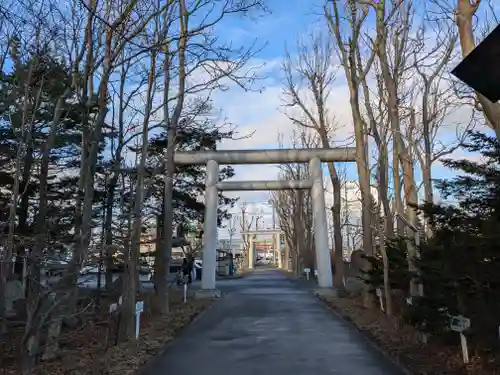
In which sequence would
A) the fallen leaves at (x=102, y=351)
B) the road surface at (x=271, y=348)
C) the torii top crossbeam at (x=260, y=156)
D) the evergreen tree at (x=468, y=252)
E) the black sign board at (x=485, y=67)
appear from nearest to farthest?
the black sign board at (x=485, y=67), the evergreen tree at (x=468, y=252), the fallen leaves at (x=102, y=351), the road surface at (x=271, y=348), the torii top crossbeam at (x=260, y=156)

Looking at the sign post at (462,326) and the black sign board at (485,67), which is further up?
the black sign board at (485,67)

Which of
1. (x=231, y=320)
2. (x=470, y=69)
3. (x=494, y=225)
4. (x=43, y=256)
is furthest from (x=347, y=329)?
(x=470, y=69)

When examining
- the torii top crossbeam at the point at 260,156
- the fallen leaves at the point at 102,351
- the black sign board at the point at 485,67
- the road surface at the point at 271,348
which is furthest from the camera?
the torii top crossbeam at the point at 260,156

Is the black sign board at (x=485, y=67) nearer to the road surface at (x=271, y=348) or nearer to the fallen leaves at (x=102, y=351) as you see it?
the road surface at (x=271, y=348)

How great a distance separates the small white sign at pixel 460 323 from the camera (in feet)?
22.8

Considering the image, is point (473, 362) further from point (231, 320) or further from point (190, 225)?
point (190, 225)

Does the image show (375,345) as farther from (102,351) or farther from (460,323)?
(102,351)

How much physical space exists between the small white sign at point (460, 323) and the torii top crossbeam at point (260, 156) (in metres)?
15.1

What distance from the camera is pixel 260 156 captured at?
23141 millimetres

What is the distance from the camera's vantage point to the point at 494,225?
19.8ft

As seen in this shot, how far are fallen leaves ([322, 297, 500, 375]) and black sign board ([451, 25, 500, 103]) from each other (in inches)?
180

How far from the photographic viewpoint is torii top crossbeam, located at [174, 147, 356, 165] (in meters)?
22.8

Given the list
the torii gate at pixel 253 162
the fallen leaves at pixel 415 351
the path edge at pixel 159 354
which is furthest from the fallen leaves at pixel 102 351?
the torii gate at pixel 253 162

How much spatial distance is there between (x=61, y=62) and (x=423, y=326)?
719 cm
